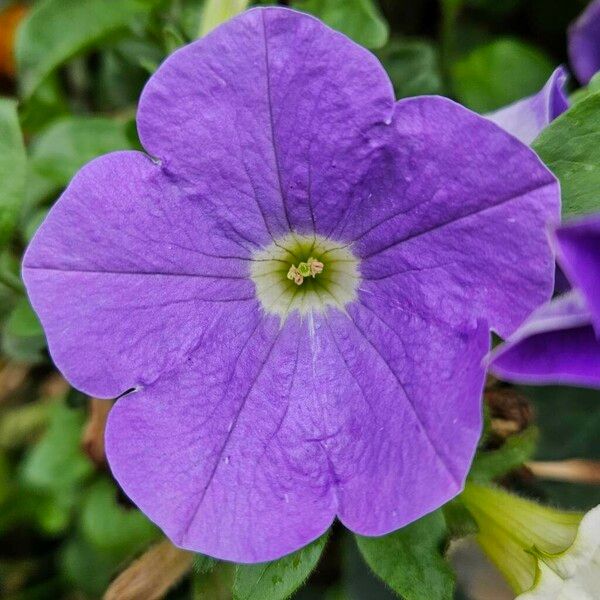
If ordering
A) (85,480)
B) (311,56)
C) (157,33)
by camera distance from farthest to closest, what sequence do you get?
(85,480) < (157,33) < (311,56)

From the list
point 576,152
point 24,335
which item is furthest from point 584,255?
point 24,335

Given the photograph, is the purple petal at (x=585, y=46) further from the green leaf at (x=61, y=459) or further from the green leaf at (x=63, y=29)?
the green leaf at (x=61, y=459)

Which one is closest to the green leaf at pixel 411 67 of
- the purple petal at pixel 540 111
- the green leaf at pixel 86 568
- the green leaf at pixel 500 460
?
the purple petal at pixel 540 111

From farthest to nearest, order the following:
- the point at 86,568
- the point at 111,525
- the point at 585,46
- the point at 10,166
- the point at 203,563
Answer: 1. the point at 86,568
2. the point at 111,525
3. the point at 585,46
4. the point at 10,166
5. the point at 203,563

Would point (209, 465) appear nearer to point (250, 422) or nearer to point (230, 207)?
point (250, 422)

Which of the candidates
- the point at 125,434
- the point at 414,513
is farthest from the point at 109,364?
the point at 414,513

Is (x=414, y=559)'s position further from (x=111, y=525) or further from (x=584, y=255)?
(x=111, y=525)
